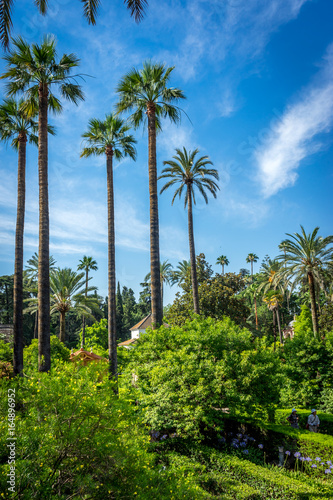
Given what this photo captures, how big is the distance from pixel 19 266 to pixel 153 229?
6.45m

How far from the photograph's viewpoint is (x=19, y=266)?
15016 millimetres

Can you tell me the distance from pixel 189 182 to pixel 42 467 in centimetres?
2245

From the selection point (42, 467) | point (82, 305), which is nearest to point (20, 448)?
point (42, 467)

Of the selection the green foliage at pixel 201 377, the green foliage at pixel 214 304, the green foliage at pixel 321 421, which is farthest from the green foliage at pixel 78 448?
the green foliage at pixel 214 304

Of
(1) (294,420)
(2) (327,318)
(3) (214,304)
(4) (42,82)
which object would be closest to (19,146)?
(4) (42,82)

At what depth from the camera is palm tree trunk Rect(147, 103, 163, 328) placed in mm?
13797

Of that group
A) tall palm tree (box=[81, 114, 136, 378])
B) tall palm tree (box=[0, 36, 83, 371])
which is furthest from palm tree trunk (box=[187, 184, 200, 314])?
tall palm tree (box=[0, 36, 83, 371])

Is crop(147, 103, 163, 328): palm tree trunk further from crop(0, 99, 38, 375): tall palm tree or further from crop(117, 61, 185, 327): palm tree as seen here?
crop(0, 99, 38, 375): tall palm tree

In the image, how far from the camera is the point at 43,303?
10938mm

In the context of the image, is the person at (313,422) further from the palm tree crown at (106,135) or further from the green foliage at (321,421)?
the palm tree crown at (106,135)

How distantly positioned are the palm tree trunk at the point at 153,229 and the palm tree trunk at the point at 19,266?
225 inches

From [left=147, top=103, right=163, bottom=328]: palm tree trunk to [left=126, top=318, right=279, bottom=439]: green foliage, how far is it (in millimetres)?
1206

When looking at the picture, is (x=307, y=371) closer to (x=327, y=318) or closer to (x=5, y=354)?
(x=5, y=354)

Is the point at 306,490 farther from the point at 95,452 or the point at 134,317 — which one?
the point at 134,317
